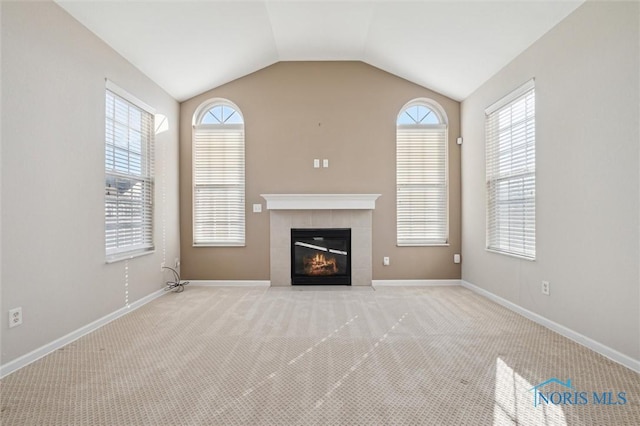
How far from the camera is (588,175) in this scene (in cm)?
245

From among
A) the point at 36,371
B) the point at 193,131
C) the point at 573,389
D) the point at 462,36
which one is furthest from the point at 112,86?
the point at 573,389

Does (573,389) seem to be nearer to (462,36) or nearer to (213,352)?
(213,352)

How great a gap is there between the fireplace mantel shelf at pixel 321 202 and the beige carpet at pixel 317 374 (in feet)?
5.44

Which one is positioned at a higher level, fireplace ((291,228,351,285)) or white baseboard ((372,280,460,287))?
fireplace ((291,228,351,285))

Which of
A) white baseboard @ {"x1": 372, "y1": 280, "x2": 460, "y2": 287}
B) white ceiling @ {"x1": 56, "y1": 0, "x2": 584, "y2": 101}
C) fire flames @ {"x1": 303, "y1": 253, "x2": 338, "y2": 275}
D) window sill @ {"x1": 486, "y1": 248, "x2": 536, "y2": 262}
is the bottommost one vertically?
white baseboard @ {"x1": 372, "y1": 280, "x2": 460, "y2": 287}

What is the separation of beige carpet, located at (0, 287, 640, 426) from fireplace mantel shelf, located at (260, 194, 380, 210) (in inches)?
65.3

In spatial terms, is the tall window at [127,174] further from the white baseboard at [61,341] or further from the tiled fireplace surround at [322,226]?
the tiled fireplace surround at [322,226]

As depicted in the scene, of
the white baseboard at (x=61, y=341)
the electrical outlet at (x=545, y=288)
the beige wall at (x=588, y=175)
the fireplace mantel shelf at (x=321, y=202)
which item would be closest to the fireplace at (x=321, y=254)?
the fireplace mantel shelf at (x=321, y=202)

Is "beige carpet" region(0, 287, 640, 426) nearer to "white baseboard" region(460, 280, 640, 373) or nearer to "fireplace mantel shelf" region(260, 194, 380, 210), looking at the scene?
"white baseboard" region(460, 280, 640, 373)

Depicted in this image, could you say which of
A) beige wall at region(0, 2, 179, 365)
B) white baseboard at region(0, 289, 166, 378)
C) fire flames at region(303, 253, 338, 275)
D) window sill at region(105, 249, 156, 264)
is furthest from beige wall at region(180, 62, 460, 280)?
beige wall at region(0, 2, 179, 365)

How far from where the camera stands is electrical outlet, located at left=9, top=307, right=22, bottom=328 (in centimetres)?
210

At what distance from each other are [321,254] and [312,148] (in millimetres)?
1554
